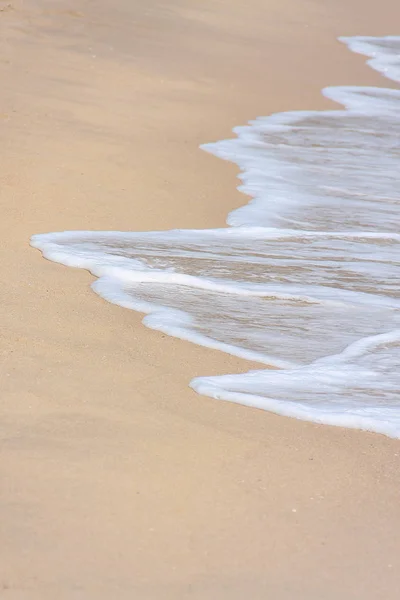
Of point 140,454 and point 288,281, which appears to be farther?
point 288,281

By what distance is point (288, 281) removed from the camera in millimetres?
4367

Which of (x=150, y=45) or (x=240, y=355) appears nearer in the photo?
(x=240, y=355)

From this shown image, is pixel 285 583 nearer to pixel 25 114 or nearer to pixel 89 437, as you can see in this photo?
pixel 89 437

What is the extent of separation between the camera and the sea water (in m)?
3.25

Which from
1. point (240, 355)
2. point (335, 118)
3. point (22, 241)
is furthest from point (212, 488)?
point (335, 118)

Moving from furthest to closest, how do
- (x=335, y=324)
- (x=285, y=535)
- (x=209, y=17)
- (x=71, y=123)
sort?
(x=209, y=17), (x=71, y=123), (x=335, y=324), (x=285, y=535)

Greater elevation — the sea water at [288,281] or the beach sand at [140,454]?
the beach sand at [140,454]

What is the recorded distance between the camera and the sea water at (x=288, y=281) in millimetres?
3250

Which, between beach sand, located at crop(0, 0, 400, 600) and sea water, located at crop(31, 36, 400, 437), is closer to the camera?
beach sand, located at crop(0, 0, 400, 600)

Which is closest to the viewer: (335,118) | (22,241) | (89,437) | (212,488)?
(212,488)

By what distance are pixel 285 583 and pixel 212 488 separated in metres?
0.40

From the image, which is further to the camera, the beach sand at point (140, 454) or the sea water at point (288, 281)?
the sea water at point (288, 281)

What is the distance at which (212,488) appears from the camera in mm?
2537

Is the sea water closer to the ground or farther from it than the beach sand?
closer to the ground
